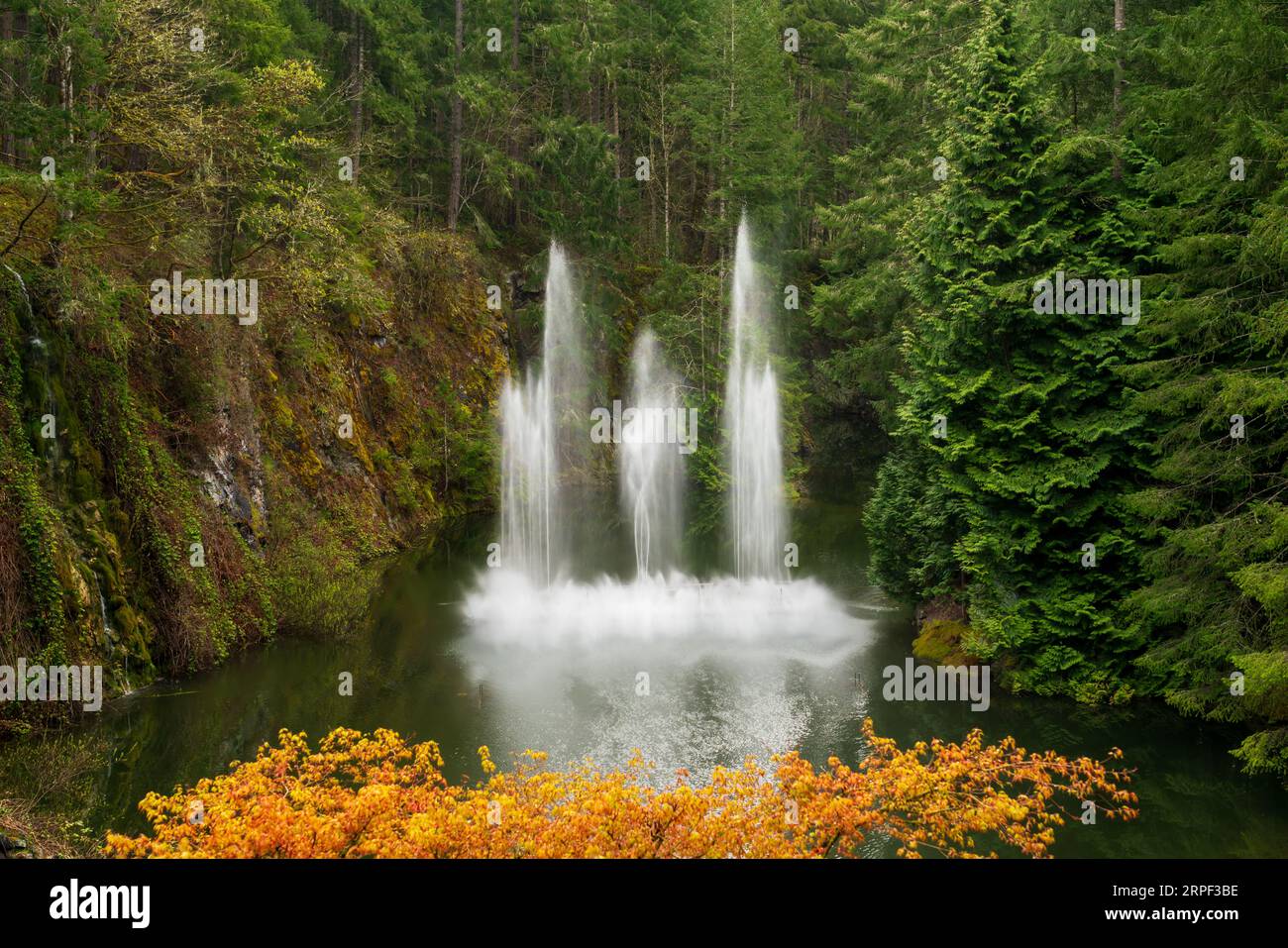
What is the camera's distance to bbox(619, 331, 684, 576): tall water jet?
33.9m

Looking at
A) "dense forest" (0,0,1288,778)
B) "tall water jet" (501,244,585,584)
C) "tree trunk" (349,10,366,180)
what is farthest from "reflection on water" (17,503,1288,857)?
"tree trunk" (349,10,366,180)

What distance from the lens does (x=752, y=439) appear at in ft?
95.3

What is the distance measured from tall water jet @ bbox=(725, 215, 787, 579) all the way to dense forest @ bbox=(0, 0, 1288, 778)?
12.7 ft

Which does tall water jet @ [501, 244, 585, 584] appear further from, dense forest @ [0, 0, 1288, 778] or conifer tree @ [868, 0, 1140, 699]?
conifer tree @ [868, 0, 1140, 699]

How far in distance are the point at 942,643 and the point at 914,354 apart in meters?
5.47

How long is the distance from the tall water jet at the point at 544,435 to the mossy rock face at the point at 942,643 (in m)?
9.92

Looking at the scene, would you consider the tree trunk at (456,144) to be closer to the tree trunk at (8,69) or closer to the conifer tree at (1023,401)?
the tree trunk at (8,69)

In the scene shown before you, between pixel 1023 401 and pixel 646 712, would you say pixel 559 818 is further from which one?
pixel 1023 401

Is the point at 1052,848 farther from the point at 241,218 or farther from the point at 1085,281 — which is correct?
the point at 241,218

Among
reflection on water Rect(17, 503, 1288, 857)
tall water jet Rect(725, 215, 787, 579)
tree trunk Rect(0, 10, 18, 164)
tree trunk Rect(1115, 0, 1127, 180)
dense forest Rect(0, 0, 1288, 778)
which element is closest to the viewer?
reflection on water Rect(17, 503, 1288, 857)

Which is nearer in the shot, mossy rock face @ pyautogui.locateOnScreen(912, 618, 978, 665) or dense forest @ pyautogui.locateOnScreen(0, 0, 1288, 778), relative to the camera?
dense forest @ pyautogui.locateOnScreen(0, 0, 1288, 778)

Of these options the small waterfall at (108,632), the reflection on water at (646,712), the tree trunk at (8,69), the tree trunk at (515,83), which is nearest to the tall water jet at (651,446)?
the tree trunk at (515,83)

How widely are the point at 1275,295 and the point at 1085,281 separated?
3006 mm

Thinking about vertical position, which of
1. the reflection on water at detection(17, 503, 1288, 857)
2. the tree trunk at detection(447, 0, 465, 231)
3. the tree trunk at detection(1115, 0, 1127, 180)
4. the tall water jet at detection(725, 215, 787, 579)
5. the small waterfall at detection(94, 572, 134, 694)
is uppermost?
the tree trunk at detection(447, 0, 465, 231)
